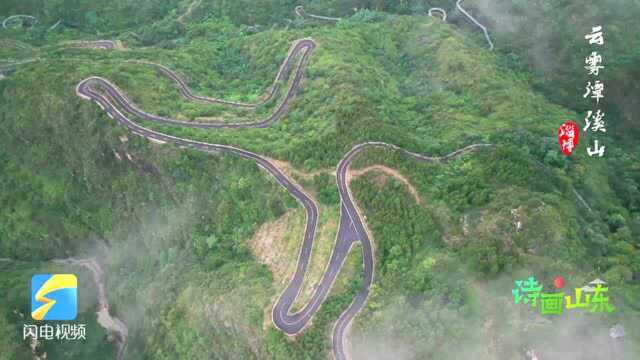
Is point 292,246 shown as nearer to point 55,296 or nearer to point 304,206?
point 304,206

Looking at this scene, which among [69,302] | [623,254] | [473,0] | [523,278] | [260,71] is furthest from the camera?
[473,0]

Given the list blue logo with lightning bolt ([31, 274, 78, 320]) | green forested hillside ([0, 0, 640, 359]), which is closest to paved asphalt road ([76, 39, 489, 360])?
green forested hillside ([0, 0, 640, 359])

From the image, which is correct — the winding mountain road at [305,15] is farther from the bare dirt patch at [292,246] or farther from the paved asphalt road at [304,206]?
the bare dirt patch at [292,246]

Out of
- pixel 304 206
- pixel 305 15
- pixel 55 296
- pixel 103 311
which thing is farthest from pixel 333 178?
pixel 305 15

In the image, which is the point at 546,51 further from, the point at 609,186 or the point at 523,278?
the point at 523,278

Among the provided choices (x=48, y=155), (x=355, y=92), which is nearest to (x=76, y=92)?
(x=48, y=155)

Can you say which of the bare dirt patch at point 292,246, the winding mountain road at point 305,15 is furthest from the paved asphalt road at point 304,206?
the winding mountain road at point 305,15
